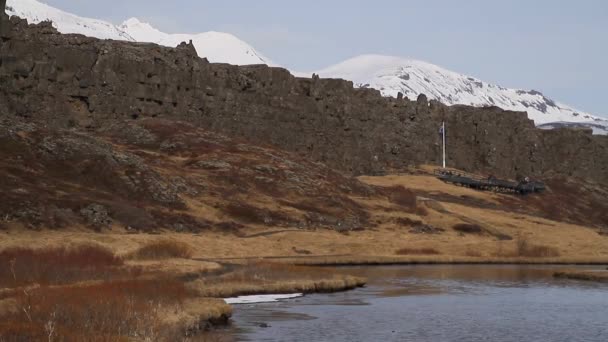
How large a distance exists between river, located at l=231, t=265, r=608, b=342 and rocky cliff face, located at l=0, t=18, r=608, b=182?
6295cm

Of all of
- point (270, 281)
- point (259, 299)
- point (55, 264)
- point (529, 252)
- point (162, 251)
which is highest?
point (55, 264)

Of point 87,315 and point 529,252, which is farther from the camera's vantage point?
point 529,252

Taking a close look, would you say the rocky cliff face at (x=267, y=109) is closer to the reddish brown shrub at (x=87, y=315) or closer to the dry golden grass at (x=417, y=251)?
the dry golden grass at (x=417, y=251)

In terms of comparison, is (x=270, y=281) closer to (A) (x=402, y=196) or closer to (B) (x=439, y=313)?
(B) (x=439, y=313)

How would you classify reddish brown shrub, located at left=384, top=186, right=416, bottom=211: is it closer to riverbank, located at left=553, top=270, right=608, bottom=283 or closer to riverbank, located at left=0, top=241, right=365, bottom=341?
riverbank, located at left=553, top=270, right=608, bottom=283

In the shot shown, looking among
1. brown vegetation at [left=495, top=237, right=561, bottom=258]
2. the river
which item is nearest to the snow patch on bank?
the river

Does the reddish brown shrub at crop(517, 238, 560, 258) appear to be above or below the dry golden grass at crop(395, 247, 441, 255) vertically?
below

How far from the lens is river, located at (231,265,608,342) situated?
37.4 metres

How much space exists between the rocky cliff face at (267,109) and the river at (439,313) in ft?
207

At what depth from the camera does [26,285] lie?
37.4 meters

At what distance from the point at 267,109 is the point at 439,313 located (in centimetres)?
9034

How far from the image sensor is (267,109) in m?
133

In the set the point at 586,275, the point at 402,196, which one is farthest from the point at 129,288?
the point at 402,196

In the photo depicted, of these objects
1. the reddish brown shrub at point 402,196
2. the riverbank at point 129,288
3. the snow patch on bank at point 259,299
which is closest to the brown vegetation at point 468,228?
the reddish brown shrub at point 402,196
